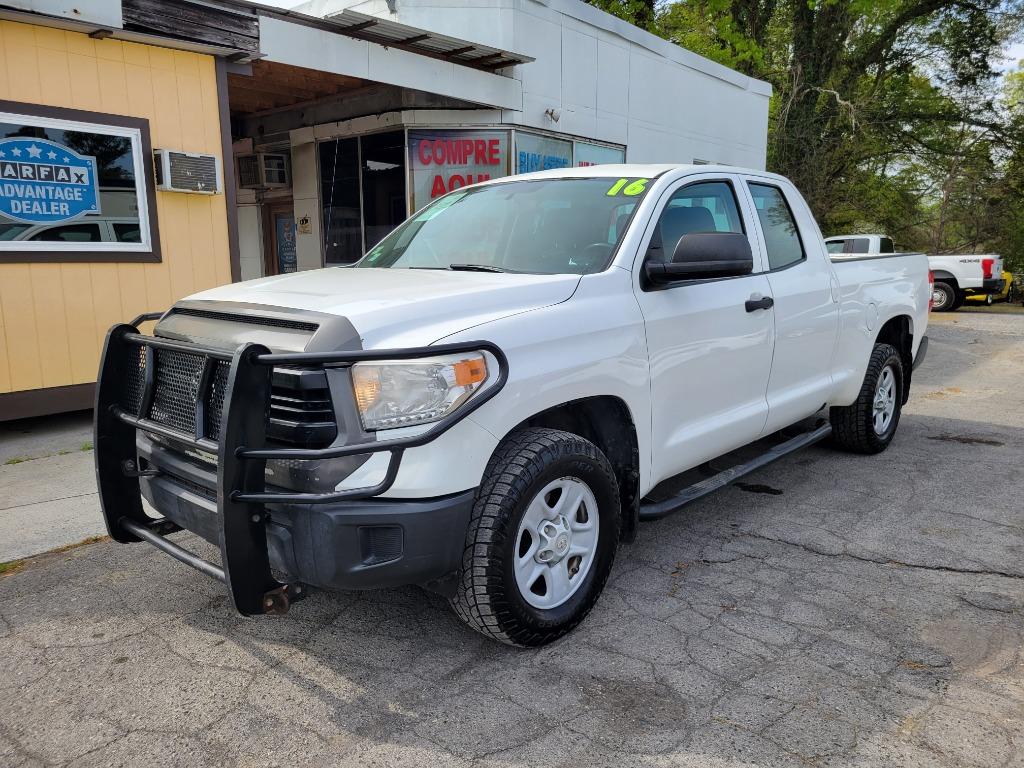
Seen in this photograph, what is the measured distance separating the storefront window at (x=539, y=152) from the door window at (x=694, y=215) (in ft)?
22.3

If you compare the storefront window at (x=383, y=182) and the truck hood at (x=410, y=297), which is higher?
the storefront window at (x=383, y=182)

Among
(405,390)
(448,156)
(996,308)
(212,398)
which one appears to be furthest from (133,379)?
(996,308)

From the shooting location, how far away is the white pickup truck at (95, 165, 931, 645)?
8.36ft

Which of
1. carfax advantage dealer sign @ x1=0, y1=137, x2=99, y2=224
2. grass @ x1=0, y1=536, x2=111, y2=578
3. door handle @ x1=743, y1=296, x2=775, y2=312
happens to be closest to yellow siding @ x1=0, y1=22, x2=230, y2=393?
carfax advantage dealer sign @ x1=0, y1=137, x2=99, y2=224

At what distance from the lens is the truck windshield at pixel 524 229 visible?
3639mm

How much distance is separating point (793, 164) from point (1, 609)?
2254 centimetres

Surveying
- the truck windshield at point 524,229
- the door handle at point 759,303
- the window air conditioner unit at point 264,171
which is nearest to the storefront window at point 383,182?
the window air conditioner unit at point 264,171

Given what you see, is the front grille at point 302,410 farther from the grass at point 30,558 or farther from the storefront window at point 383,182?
the storefront window at point 383,182

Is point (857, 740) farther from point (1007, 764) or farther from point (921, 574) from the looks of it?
point (921, 574)

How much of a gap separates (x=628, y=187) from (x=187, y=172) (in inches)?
198

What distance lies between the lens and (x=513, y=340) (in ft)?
9.36

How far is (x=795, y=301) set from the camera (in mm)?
4523

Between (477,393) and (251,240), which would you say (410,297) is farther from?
(251,240)

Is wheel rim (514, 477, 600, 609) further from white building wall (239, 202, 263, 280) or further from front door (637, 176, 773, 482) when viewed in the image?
white building wall (239, 202, 263, 280)
